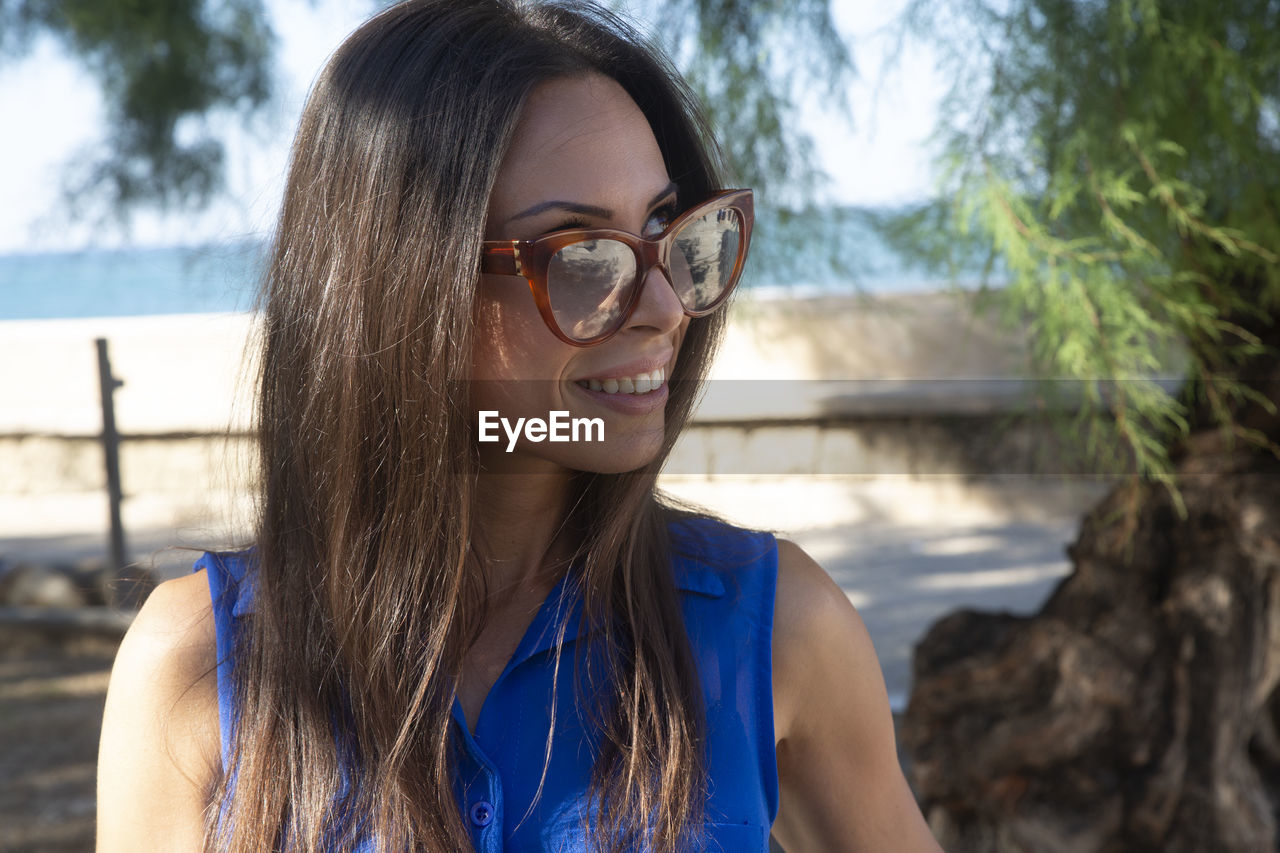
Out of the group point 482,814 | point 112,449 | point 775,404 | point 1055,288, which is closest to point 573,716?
point 482,814

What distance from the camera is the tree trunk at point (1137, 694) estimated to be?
2195 mm

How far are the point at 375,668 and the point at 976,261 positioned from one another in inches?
65.3

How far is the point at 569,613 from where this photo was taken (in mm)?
1129

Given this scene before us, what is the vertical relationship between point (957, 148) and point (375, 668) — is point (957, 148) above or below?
above

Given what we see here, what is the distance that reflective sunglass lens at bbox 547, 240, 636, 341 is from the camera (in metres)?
1.02

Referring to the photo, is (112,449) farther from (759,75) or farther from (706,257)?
(706,257)

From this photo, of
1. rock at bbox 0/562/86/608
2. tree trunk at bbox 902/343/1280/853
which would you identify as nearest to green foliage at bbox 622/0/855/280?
tree trunk at bbox 902/343/1280/853

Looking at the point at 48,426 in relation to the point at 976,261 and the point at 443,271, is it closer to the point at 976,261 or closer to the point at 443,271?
the point at 976,261

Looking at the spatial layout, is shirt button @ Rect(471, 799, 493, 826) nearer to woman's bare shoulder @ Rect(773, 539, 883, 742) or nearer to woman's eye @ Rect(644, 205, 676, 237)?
woman's bare shoulder @ Rect(773, 539, 883, 742)

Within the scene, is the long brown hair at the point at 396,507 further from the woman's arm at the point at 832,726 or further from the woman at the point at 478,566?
the woman's arm at the point at 832,726

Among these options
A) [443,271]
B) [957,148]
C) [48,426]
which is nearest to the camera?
[443,271]

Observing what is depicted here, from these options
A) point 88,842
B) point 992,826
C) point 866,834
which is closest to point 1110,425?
point 992,826

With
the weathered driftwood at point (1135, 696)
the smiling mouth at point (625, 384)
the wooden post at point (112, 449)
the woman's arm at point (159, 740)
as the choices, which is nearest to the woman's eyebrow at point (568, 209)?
the smiling mouth at point (625, 384)

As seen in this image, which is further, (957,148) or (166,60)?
(166,60)
